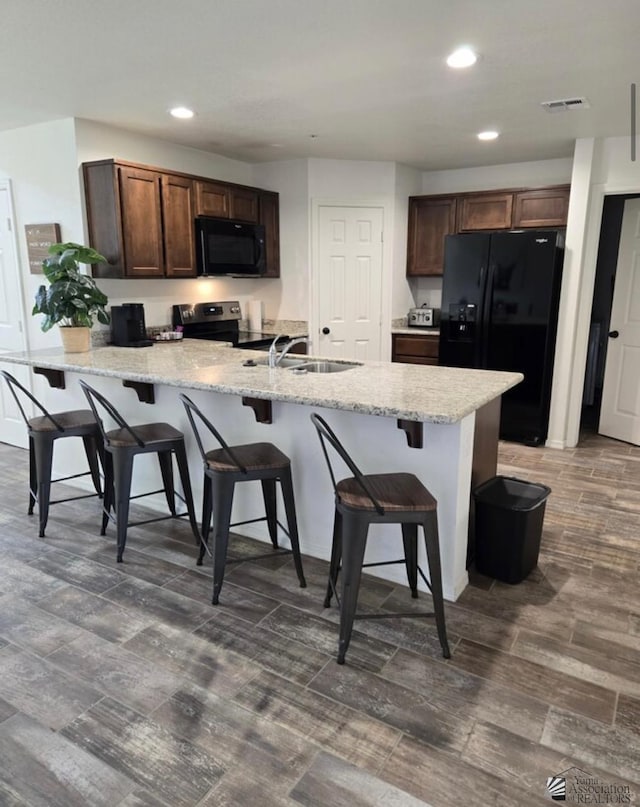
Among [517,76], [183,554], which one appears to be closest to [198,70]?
[517,76]

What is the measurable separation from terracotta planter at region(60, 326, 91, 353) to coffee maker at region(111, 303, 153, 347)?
36 centimetres

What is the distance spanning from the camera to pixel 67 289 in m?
3.44

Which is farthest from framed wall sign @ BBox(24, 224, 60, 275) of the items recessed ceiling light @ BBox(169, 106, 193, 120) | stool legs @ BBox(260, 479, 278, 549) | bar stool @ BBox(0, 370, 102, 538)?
stool legs @ BBox(260, 479, 278, 549)

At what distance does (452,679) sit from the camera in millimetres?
1998

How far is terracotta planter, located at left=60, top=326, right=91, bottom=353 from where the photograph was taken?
139 inches

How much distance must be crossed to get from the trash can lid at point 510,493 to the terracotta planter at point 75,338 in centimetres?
261

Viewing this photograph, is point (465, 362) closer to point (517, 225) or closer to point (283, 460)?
point (517, 225)

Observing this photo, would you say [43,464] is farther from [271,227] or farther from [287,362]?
[271,227]

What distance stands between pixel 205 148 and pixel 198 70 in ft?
6.04

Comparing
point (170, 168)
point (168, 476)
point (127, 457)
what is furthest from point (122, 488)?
point (170, 168)

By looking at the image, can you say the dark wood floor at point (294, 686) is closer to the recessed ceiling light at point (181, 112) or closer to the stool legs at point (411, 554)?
the stool legs at point (411, 554)

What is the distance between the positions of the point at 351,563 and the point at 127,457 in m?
1.37

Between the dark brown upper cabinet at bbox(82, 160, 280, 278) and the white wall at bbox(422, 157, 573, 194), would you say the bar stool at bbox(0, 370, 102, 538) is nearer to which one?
the dark brown upper cabinet at bbox(82, 160, 280, 278)

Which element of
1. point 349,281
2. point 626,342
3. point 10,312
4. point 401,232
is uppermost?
point 401,232
